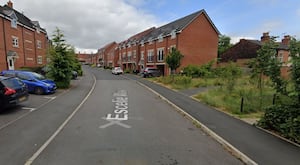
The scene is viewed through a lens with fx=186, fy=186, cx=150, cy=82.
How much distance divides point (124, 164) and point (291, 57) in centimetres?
625

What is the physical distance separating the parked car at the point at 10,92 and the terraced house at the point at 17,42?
9.67 meters

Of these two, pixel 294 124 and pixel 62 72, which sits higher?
pixel 62 72

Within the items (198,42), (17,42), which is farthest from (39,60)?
(198,42)

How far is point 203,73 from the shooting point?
1040 inches

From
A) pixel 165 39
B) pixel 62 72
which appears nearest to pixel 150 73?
pixel 165 39

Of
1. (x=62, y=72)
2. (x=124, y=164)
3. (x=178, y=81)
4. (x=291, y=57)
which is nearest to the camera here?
(x=124, y=164)

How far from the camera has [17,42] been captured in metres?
25.5

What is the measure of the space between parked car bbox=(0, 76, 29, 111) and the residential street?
90cm

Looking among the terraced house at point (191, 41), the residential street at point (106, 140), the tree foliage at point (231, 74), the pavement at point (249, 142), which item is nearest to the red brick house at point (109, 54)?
A: the terraced house at point (191, 41)

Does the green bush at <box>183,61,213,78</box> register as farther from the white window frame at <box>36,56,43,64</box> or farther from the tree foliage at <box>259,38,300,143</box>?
the white window frame at <box>36,56,43,64</box>

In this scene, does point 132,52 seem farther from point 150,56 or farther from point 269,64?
point 269,64

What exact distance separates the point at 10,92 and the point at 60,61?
8.62 metres

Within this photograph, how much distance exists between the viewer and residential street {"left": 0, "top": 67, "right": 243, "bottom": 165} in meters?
4.34

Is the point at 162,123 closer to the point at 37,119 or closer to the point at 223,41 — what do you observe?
the point at 37,119
